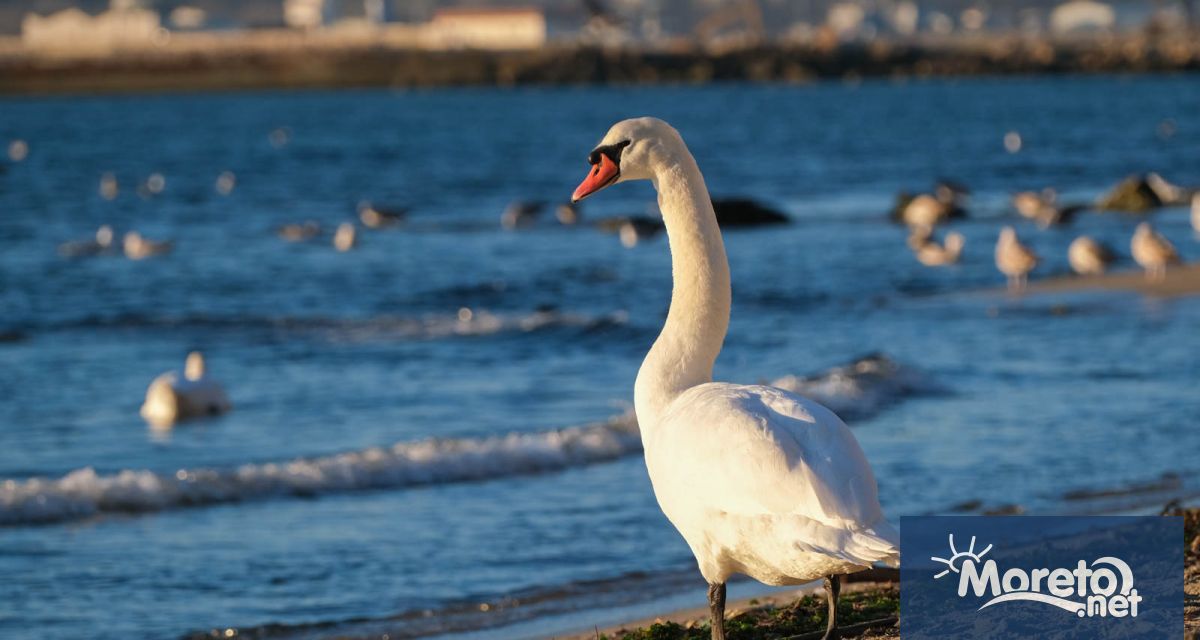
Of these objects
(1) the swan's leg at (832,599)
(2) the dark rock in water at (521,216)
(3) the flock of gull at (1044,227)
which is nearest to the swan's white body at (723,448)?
(1) the swan's leg at (832,599)

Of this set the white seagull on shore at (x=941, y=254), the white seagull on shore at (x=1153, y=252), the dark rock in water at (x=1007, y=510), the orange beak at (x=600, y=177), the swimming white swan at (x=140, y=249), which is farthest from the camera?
the swimming white swan at (x=140, y=249)

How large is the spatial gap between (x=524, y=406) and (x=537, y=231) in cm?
1903

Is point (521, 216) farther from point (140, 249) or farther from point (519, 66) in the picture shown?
point (519, 66)

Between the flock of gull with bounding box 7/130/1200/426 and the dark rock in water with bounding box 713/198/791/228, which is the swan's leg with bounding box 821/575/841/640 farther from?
the dark rock in water with bounding box 713/198/791/228

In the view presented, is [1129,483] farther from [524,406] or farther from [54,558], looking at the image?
[54,558]

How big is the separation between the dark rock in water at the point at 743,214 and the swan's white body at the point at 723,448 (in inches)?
1032

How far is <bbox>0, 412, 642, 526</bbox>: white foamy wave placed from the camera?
38.7ft

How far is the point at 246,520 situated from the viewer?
451 inches

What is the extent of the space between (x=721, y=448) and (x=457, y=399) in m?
10.1

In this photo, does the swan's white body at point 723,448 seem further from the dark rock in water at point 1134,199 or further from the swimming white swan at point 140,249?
the dark rock in water at point 1134,199

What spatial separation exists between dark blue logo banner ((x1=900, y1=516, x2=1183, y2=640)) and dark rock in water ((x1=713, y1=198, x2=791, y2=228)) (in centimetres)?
2338

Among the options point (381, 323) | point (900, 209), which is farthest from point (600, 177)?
point (900, 209)

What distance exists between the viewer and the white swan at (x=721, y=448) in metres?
5.47

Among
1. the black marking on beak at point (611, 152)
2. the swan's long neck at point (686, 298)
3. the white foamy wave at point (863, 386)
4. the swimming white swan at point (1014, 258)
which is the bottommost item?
the white foamy wave at point (863, 386)
